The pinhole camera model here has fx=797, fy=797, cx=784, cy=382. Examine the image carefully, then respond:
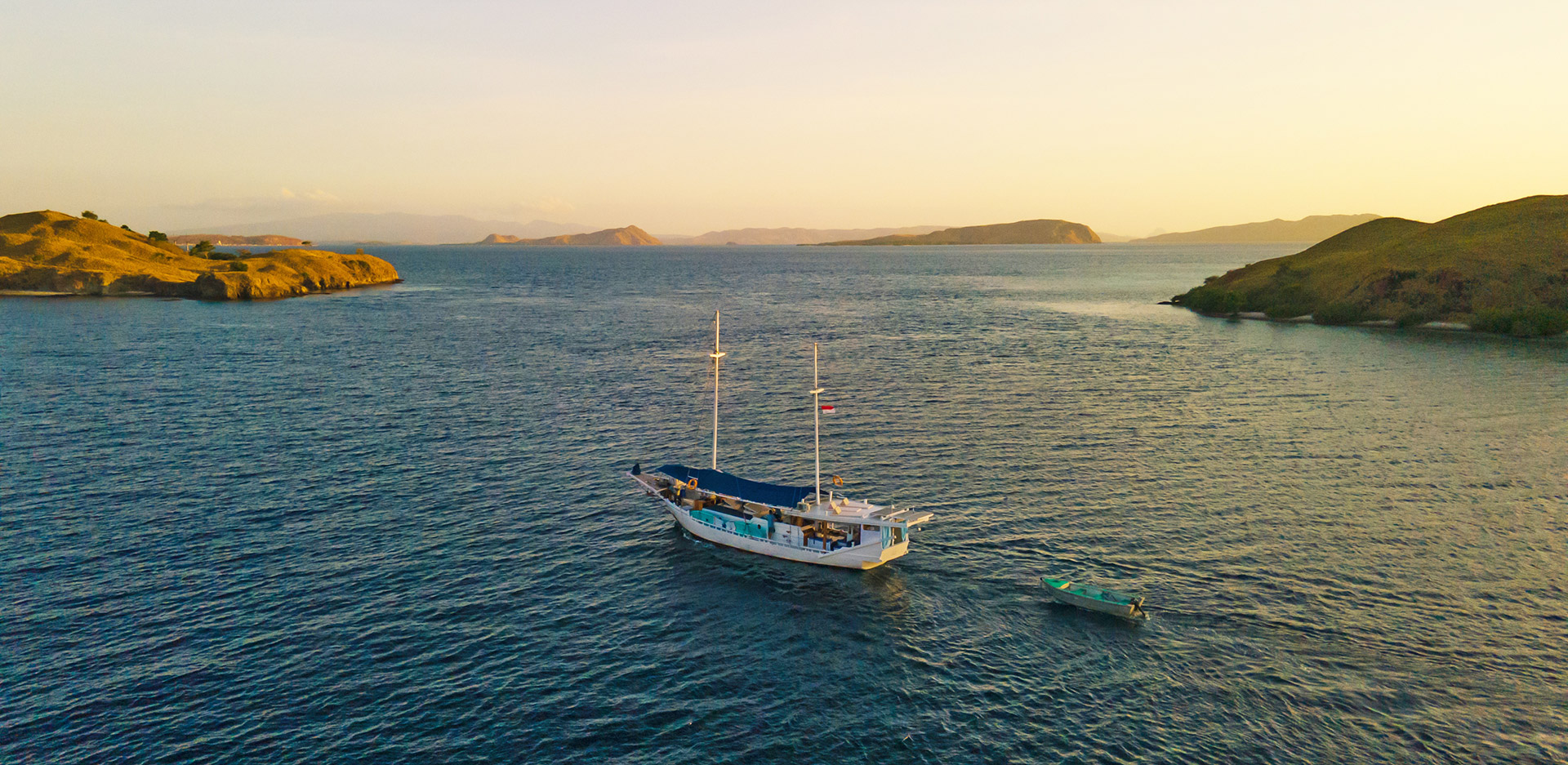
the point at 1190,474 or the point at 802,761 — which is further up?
the point at 1190,474

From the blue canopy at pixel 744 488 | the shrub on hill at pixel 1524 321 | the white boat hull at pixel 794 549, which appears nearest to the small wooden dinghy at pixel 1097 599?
the white boat hull at pixel 794 549

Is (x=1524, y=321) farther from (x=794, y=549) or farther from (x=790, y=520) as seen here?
(x=794, y=549)

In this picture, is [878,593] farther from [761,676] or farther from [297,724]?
[297,724]

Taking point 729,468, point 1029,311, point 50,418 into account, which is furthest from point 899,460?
point 1029,311

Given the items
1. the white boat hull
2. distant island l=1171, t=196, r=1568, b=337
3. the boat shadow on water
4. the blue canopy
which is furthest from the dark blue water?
distant island l=1171, t=196, r=1568, b=337

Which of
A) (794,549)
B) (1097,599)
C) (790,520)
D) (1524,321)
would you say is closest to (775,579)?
(794,549)
